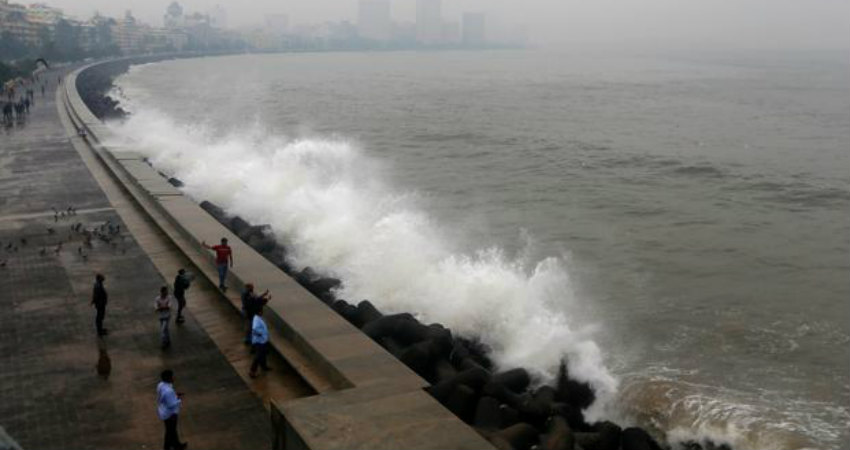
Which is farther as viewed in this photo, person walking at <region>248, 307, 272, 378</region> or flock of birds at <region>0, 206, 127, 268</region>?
flock of birds at <region>0, 206, 127, 268</region>

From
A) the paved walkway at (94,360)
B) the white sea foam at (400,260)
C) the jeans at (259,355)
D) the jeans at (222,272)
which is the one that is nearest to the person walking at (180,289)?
the paved walkway at (94,360)

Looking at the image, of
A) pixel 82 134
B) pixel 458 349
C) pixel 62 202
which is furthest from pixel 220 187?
pixel 458 349

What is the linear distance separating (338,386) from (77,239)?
27.4 feet

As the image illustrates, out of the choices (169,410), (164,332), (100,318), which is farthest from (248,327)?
(169,410)

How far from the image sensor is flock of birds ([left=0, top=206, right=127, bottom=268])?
44.7 feet

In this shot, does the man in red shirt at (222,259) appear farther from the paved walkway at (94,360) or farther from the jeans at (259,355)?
the jeans at (259,355)

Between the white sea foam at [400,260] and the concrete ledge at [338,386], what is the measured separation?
2407mm

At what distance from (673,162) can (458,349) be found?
23.9m

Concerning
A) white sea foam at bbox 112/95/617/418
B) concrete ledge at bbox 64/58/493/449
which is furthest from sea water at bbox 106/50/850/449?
concrete ledge at bbox 64/58/493/449

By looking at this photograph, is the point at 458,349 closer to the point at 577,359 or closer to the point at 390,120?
the point at 577,359

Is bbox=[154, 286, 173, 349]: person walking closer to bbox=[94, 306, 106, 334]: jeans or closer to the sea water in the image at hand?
bbox=[94, 306, 106, 334]: jeans

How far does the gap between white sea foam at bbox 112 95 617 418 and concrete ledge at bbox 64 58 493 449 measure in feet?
7.90

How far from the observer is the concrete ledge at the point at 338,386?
6562 millimetres

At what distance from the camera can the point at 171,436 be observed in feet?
23.0
